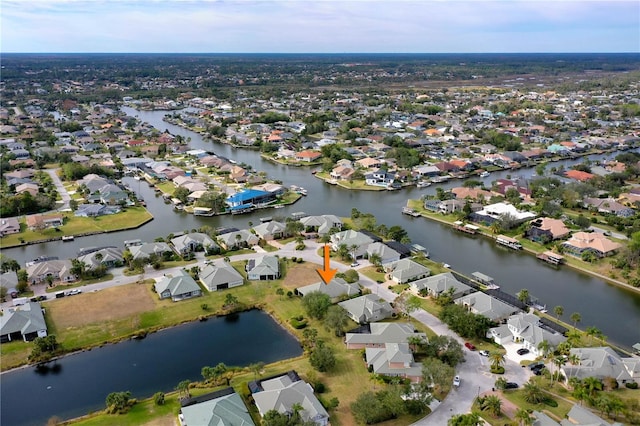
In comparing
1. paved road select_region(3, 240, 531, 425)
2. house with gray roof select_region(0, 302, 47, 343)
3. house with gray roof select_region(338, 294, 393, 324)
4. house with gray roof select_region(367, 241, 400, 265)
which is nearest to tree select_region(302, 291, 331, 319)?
house with gray roof select_region(338, 294, 393, 324)

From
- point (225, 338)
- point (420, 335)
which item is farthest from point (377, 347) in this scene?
point (225, 338)

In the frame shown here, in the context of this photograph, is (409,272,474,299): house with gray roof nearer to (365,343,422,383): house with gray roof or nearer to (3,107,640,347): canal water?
(3,107,640,347): canal water

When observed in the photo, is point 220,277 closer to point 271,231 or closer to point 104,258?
point 271,231

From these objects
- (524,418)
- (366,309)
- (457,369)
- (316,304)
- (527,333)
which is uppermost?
(524,418)

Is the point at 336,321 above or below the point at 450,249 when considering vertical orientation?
above

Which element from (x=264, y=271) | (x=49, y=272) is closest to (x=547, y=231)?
(x=264, y=271)

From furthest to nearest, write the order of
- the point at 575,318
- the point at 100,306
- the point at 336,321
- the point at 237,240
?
the point at 237,240 < the point at 100,306 < the point at 575,318 < the point at 336,321

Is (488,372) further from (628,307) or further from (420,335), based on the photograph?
(628,307)
